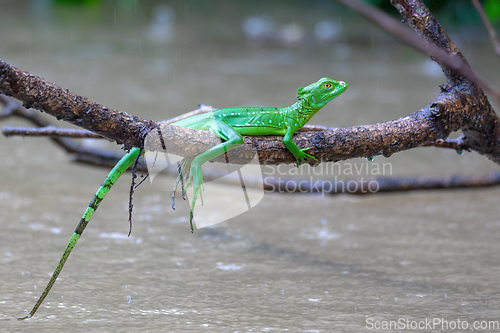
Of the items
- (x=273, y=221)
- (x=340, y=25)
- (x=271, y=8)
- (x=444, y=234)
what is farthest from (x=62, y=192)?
(x=271, y=8)

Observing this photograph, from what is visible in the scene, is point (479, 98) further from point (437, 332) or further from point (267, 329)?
point (267, 329)

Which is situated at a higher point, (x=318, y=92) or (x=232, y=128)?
(x=318, y=92)

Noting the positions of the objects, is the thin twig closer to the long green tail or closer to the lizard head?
the long green tail

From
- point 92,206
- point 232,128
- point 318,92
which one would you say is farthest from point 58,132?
point 318,92

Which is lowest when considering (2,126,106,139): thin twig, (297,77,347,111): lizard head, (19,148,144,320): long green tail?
(19,148,144,320): long green tail

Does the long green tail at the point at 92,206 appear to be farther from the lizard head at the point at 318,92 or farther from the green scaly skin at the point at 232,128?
the lizard head at the point at 318,92

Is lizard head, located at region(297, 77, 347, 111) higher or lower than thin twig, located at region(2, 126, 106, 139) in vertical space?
higher

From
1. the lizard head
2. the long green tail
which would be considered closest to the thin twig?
the long green tail

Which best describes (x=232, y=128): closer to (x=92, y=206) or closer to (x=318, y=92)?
(x=318, y=92)
